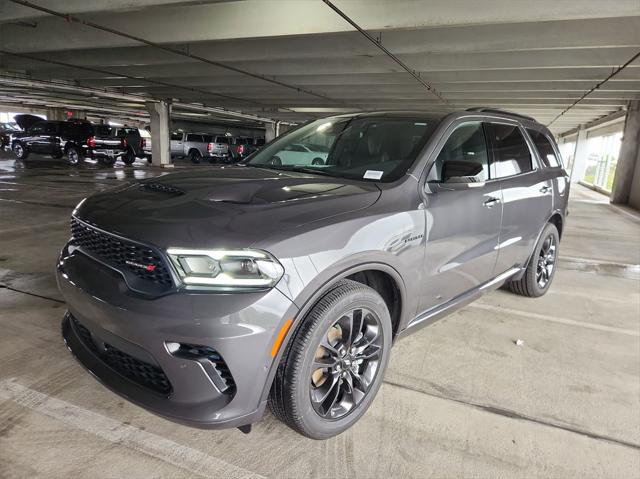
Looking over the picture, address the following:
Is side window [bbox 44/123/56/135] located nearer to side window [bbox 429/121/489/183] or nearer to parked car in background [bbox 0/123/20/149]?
parked car in background [bbox 0/123/20/149]

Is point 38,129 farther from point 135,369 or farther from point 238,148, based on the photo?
point 135,369

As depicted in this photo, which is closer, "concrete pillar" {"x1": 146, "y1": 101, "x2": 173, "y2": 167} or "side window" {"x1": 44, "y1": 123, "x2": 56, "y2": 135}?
"side window" {"x1": 44, "y1": 123, "x2": 56, "y2": 135}

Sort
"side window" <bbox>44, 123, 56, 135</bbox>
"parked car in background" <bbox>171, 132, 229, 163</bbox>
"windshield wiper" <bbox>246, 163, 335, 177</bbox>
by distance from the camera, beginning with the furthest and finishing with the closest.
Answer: "parked car in background" <bbox>171, 132, 229, 163</bbox> → "side window" <bbox>44, 123, 56, 135</bbox> → "windshield wiper" <bbox>246, 163, 335, 177</bbox>

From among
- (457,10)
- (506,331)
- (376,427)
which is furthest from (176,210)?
(457,10)

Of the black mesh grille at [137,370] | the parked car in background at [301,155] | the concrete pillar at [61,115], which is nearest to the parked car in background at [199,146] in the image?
the concrete pillar at [61,115]

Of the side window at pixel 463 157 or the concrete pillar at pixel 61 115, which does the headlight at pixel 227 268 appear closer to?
the side window at pixel 463 157

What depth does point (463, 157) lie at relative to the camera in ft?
10.1

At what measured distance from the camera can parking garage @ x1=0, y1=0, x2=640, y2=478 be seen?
82.9 inches

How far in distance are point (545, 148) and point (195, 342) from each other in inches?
158

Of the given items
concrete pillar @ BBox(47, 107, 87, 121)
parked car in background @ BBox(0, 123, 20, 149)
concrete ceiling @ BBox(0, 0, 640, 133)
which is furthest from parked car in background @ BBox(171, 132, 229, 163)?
concrete pillar @ BBox(47, 107, 87, 121)

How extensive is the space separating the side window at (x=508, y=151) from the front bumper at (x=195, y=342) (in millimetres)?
2372

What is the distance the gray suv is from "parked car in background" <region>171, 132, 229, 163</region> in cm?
2374

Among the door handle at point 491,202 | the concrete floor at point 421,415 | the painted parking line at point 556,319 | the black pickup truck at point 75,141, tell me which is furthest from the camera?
the black pickup truck at point 75,141

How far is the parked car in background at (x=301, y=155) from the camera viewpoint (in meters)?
3.11
